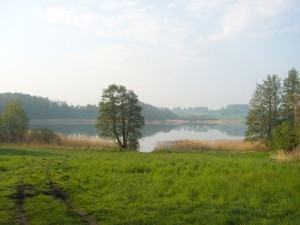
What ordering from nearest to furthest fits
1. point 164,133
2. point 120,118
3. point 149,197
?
point 149,197 → point 120,118 → point 164,133

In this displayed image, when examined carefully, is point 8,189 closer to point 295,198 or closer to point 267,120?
point 295,198

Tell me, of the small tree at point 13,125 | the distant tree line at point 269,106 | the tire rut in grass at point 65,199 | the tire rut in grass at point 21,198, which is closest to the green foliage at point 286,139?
the distant tree line at point 269,106

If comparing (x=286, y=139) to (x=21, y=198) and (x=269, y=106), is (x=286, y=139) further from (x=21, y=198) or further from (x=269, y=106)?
(x=21, y=198)

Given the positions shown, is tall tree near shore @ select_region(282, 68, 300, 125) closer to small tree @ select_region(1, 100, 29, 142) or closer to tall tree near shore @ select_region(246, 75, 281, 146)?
tall tree near shore @ select_region(246, 75, 281, 146)

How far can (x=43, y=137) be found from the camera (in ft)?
145

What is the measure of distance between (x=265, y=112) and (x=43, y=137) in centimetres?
Answer: 2952

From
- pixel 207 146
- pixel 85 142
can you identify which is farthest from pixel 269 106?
pixel 85 142

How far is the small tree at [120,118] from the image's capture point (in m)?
42.2

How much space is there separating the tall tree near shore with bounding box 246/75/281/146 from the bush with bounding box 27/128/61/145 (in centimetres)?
2521

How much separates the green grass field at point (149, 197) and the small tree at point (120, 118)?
27576 mm

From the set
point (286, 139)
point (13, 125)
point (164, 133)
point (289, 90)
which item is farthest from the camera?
point (164, 133)

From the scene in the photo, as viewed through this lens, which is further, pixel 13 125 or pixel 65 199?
pixel 13 125

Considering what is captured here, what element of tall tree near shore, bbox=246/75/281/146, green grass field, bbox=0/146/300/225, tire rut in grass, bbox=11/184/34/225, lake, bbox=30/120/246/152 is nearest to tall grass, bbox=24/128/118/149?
lake, bbox=30/120/246/152

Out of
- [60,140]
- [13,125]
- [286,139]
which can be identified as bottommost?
[60,140]
